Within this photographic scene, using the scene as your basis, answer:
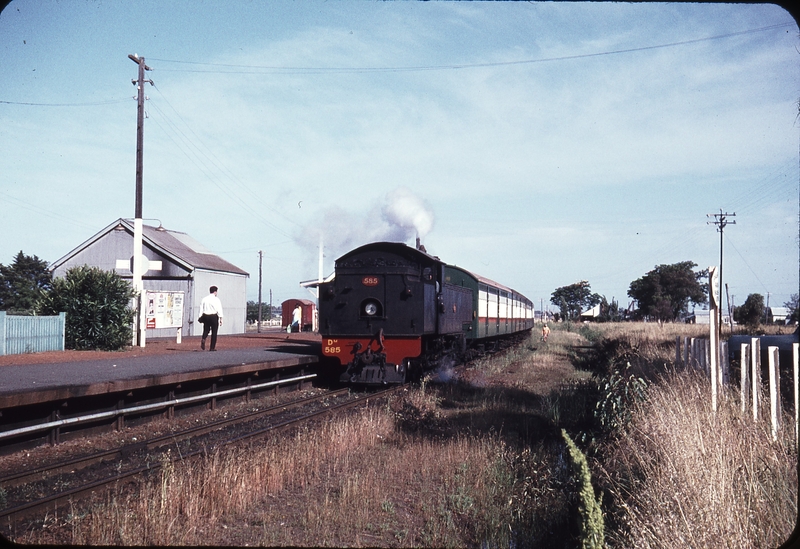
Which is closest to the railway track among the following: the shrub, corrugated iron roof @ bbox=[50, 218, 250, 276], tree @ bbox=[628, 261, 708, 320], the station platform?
the station platform

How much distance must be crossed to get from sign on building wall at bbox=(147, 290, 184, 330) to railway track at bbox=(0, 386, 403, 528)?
17.7m

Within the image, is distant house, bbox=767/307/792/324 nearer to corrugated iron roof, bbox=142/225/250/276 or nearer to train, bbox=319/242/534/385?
train, bbox=319/242/534/385

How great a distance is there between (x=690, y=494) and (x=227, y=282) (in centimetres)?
3198

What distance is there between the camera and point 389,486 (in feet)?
22.7

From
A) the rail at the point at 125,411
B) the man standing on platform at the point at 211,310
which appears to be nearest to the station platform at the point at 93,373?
the rail at the point at 125,411

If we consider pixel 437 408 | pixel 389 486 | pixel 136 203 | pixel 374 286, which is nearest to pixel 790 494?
pixel 389 486

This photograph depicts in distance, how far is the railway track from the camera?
585cm

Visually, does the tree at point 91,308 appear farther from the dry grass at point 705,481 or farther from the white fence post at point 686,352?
the dry grass at point 705,481

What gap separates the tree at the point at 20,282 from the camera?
41.6 meters

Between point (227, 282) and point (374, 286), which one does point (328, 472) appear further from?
point (227, 282)

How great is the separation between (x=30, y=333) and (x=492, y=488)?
15.5 metres

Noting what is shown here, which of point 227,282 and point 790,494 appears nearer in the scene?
point 790,494

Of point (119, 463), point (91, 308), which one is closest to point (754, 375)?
point (119, 463)

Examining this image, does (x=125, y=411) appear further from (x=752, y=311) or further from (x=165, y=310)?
(x=752, y=311)
